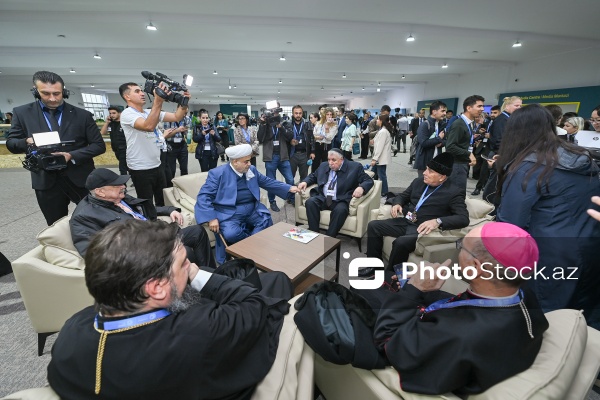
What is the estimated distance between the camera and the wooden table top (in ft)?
6.40

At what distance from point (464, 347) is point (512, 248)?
15.2 inches

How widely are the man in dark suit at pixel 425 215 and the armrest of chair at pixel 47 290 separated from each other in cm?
214

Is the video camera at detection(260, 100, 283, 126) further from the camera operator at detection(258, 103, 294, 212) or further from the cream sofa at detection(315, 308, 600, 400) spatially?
the cream sofa at detection(315, 308, 600, 400)

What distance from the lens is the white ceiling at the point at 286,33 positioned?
464cm

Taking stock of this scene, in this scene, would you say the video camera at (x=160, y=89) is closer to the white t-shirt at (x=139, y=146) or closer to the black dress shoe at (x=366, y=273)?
the white t-shirt at (x=139, y=146)

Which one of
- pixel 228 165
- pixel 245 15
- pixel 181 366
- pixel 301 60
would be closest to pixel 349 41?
pixel 301 60

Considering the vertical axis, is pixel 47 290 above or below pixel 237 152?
below

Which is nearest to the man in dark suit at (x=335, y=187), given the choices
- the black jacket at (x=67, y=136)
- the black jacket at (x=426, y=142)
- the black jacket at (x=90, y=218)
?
the black jacket at (x=426, y=142)

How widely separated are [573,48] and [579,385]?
1068 centimetres

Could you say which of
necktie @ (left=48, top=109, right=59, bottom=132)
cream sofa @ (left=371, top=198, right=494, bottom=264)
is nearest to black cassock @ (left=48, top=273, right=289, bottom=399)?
cream sofa @ (left=371, top=198, right=494, bottom=264)

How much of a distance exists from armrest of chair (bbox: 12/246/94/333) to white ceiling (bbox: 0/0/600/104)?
4653mm

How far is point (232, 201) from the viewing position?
270 centimetres

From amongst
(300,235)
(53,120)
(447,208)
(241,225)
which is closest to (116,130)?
(53,120)

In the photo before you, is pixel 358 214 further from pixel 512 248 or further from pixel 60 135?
pixel 60 135
